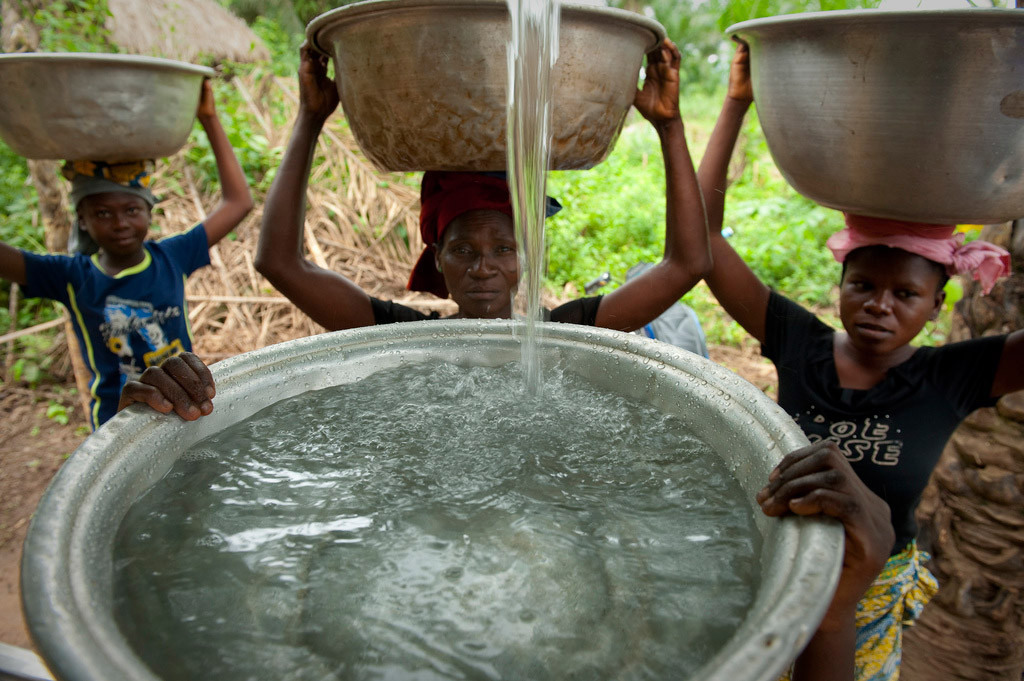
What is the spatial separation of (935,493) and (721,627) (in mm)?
1915

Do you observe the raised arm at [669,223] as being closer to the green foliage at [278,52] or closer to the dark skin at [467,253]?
the dark skin at [467,253]

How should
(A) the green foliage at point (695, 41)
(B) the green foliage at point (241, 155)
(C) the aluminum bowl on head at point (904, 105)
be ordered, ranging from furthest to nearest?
(A) the green foliage at point (695, 41) → (B) the green foliage at point (241, 155) → (C) the aluminum bowl on head at point (904, 105)

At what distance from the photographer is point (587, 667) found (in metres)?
0.73

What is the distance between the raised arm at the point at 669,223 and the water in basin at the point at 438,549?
657mm

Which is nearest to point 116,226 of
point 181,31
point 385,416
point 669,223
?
point 385,416

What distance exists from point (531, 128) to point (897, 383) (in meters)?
1.14

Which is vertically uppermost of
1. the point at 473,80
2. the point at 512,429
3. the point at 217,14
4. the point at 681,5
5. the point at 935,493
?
the point at 681,5

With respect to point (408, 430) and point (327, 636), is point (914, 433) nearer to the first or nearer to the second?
point (408, 430)

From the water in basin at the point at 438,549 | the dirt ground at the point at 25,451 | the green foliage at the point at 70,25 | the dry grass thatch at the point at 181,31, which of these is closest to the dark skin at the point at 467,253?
the water in basin at the point at 438,549

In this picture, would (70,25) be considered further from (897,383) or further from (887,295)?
Answer: (897,383)

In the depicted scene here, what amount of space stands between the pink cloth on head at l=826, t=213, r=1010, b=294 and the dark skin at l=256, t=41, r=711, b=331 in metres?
0.38

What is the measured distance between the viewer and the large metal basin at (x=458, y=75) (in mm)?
1170

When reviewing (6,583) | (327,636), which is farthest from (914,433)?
(6,583)

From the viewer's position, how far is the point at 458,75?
1.21 m
